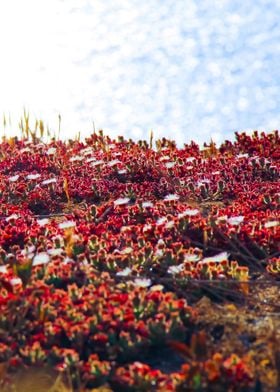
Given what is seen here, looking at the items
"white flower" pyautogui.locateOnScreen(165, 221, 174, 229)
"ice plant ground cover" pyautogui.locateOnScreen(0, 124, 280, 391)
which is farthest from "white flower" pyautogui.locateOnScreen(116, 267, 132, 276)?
"white flower" pyautogui.locateOnScreen(165, 221, 174, 229)

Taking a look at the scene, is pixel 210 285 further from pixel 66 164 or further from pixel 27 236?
pixel 66 164

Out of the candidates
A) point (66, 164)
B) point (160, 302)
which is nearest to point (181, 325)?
point (160, 302)

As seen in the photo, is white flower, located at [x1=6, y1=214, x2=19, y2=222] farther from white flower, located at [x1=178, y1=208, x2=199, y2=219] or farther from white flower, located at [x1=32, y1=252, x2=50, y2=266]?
white flower, located at [x1=178, y1=208, x2=199, y2=219]

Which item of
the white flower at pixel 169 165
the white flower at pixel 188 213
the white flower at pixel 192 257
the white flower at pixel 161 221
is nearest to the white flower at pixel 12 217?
the white flower at pixel 161 221

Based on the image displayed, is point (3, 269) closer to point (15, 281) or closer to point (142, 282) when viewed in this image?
point (15, 281)

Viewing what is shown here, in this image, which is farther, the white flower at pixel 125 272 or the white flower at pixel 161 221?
the white flower at pixel 161 221

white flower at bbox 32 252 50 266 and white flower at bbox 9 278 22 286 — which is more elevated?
white flower at bbox 9 278 22 286

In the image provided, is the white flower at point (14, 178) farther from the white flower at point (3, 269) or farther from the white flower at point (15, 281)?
the white flower at point (15, 281)
